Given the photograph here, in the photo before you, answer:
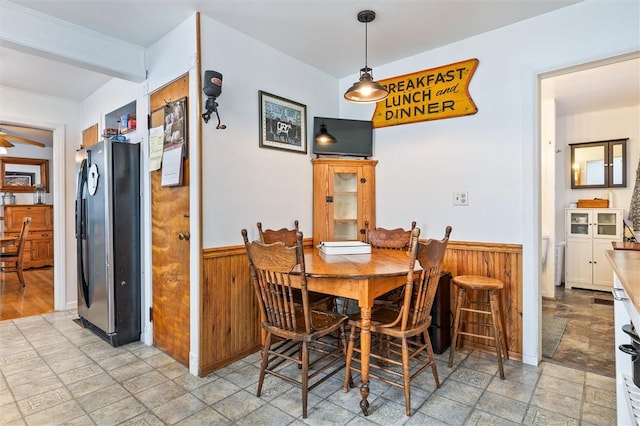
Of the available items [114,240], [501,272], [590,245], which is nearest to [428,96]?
[501,272]

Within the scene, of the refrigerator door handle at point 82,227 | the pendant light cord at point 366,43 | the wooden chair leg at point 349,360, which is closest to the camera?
the wooden chair leg at point 349,360

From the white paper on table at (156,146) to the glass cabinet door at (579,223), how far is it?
5244 millimetres

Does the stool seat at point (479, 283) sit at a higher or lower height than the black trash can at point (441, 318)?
higher

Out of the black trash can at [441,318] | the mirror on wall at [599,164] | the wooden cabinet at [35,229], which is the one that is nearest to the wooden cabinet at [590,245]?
the mirror on wall at [599,164]

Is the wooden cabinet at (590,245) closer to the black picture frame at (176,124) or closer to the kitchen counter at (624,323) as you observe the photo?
the kitchen counter at (624,323)

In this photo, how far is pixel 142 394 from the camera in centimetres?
212

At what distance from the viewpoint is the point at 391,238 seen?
119 inches

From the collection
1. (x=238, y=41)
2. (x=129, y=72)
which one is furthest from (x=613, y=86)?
(x=129, y=72)

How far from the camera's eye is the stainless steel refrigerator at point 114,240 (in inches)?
112

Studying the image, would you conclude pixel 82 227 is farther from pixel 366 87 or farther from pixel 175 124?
pixel 366 87

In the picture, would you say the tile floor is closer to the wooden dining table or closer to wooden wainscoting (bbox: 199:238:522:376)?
wooden wainscoting (bbox: 199:238:522:376)

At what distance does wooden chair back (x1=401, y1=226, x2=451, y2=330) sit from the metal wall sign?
1446 millimetres

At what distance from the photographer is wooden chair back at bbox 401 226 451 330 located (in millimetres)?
1872

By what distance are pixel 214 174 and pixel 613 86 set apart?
4.45 meters
